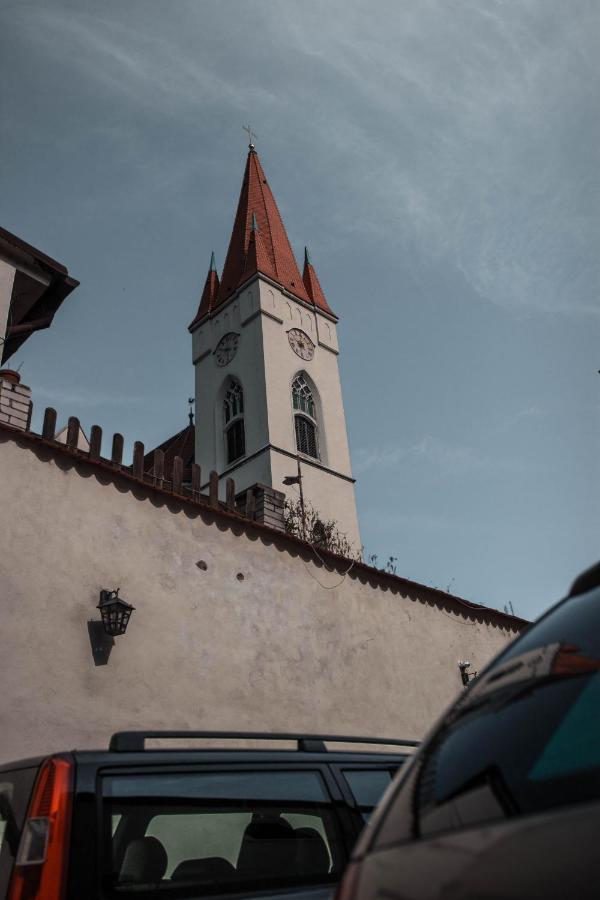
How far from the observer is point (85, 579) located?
8500mm

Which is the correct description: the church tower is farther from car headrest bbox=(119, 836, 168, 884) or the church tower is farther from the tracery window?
car headrest bbox=(119, 836, 168, 884)

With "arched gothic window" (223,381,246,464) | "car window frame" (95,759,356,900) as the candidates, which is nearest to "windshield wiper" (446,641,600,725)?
"car window frame" (95,759,356,900)

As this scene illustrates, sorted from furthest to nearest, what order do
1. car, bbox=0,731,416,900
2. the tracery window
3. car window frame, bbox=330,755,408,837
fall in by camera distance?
the tracery window
car window frame, bbox=330,755,408,837
car, bbox=0,731,416,900

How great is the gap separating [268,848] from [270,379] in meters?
31.3

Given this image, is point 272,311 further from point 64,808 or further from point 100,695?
point 64,808

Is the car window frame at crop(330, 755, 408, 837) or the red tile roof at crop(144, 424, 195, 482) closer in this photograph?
the car window frame at crop(330, 755, 408, 837)

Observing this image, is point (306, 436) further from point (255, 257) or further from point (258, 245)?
point (258, 245)

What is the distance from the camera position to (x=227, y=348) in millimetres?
36844

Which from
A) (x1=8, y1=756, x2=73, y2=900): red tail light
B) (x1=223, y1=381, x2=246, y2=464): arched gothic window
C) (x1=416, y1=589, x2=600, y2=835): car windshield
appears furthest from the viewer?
(x1=223, y1=381, x2=246, y2=464): arched gothic window

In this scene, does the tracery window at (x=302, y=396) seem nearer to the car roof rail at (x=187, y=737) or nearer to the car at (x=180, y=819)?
the car roof rail at (x=187, y=737)

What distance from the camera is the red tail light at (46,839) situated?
2047mm

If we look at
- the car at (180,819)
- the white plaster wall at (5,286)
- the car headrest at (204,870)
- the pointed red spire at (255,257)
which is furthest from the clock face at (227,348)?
the car headrest at (204,870)

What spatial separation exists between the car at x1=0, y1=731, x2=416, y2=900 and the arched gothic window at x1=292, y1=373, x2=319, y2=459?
3016 cm

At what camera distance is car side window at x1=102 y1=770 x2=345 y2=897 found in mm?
2441
